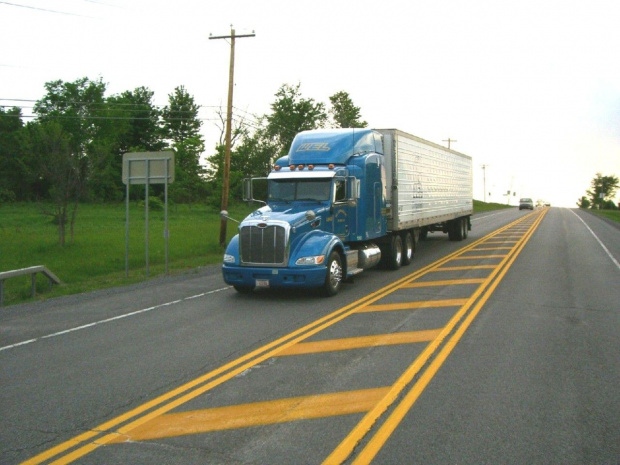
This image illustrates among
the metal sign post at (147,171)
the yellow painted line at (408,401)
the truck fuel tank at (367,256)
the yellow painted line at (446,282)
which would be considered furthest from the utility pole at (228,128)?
the yellow painted line at (408,401)

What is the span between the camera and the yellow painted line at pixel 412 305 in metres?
11.0

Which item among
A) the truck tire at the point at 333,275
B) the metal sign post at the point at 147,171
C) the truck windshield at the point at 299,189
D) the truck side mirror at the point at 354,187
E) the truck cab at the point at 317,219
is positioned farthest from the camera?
the metal sign post at the point at 147,171

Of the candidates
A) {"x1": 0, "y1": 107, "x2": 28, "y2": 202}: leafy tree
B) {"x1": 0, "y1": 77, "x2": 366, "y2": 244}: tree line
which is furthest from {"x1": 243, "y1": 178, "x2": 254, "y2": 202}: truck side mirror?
{"x1": 0, "y1": 107, "x2": 28, "y2": 202}: leafy tree

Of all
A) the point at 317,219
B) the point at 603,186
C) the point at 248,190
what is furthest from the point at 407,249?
the point at 603,186

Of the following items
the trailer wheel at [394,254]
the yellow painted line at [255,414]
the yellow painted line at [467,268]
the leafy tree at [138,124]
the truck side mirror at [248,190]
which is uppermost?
the leafy tree at [138,124]

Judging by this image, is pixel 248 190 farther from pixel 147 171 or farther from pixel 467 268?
pixel 467 268

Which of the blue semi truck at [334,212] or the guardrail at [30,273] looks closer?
the blue semi truck at [334,212]

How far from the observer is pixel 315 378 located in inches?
270

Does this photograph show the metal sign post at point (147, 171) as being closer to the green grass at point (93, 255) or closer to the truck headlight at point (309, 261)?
the green grass at point (93, 255)

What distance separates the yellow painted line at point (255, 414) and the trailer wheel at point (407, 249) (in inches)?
478

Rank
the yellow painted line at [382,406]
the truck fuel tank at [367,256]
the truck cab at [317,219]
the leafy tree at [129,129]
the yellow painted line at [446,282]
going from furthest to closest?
the leafy tree at [129,129] → the truck fuel tank at [367,256] → the yellow painted line at [446,282] → the truck cab at [317,219] → the yellow painted line at [382,406]

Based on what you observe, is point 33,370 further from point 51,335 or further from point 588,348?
point 588,348

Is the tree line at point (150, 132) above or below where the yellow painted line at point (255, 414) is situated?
above

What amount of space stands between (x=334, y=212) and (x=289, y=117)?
213ft
